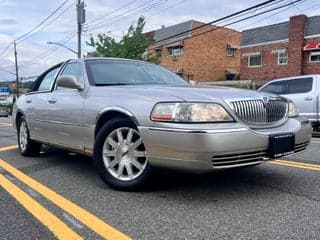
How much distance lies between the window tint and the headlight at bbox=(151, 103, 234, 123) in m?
1.83

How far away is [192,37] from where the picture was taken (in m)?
41.9

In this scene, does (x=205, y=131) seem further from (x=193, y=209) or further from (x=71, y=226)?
(x=71, y=226)

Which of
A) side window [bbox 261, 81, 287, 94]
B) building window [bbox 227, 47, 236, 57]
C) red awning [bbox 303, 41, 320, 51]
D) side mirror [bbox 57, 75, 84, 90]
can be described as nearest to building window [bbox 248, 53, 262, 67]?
red awning [bbox 303, 41, 320, 51]

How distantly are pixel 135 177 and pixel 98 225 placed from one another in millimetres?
1046

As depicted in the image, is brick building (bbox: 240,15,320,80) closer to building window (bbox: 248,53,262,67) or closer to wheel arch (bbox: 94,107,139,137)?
building window (bbox: 248,53,262,67)

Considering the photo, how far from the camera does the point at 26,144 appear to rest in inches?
292

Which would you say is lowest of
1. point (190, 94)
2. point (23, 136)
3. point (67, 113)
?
point (23, 136)

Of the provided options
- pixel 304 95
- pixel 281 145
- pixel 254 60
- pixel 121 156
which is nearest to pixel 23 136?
pixel 121 156

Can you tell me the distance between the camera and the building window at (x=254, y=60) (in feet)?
116

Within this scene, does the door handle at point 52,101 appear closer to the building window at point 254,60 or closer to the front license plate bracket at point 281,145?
the front license plate bracket at point 281,145

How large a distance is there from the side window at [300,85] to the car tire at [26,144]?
7.65m

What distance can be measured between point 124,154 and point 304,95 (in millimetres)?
8532

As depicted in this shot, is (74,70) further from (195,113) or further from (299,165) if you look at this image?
(299,165)

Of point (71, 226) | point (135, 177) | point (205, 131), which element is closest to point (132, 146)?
point (135, 177)
